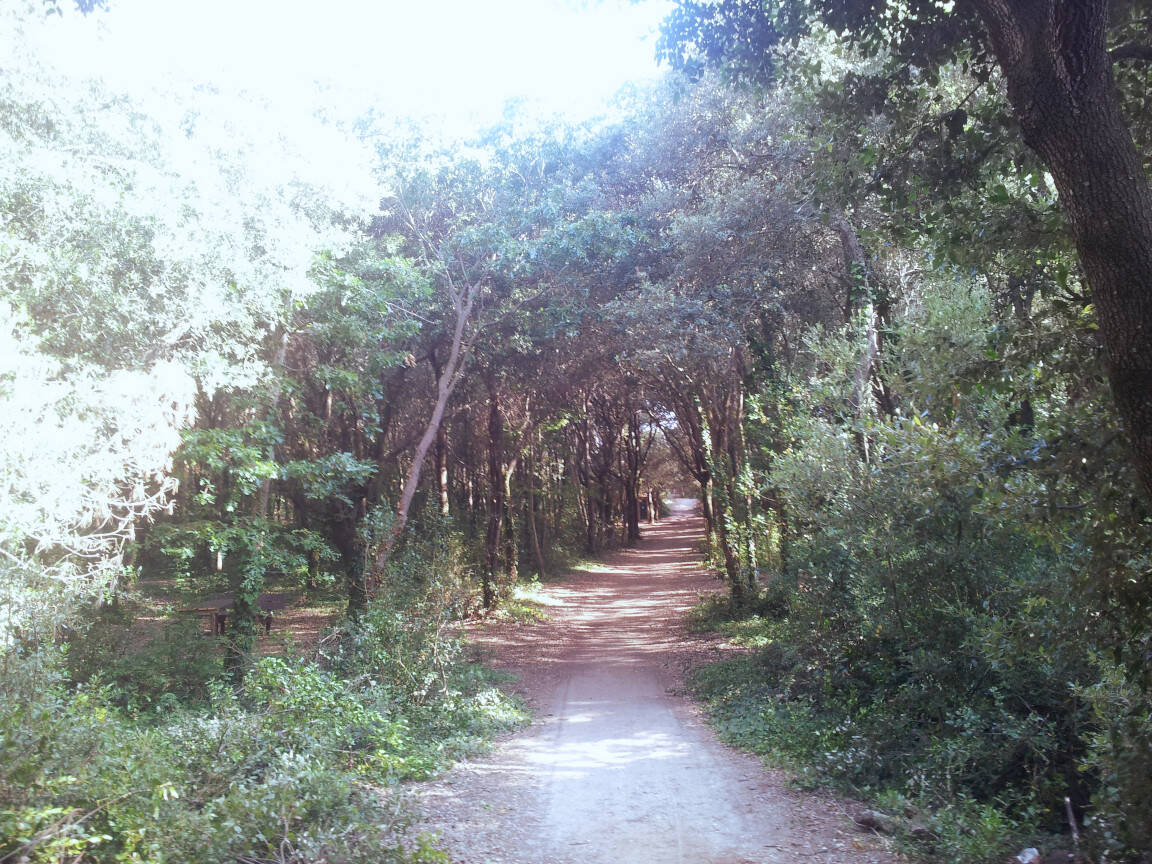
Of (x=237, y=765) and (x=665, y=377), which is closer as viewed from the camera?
(x=237, y=765)

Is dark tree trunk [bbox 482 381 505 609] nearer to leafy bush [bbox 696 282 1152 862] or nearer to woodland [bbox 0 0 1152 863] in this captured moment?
woodland [bbox 0 0 1152 863]

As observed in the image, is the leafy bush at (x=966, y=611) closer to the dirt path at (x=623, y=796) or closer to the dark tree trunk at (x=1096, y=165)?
the dirt path at (x=623, y=796)

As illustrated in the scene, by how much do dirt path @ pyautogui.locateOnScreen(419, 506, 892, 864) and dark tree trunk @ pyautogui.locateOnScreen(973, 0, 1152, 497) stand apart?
3697mm

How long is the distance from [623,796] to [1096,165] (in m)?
5.63

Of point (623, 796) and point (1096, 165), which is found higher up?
point (1096, 165)

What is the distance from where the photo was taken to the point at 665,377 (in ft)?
64.2

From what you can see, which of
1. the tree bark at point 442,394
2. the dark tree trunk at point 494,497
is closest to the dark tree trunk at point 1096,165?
the tree bark at point 442,394

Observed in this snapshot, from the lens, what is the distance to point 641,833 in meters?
5.97

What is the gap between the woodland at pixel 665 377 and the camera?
4820 mm

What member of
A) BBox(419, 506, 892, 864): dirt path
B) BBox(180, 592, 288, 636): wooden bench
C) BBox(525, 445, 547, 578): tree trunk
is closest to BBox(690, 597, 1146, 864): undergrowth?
BBox(419, 506, 892, 864): dirt path

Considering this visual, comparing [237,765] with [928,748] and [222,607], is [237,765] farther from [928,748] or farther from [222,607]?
[222,607]

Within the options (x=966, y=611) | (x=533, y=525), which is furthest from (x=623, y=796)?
(x=533, y=525)

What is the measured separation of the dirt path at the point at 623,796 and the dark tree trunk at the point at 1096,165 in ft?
12.1

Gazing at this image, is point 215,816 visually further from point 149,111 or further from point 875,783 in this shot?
point 149,111
